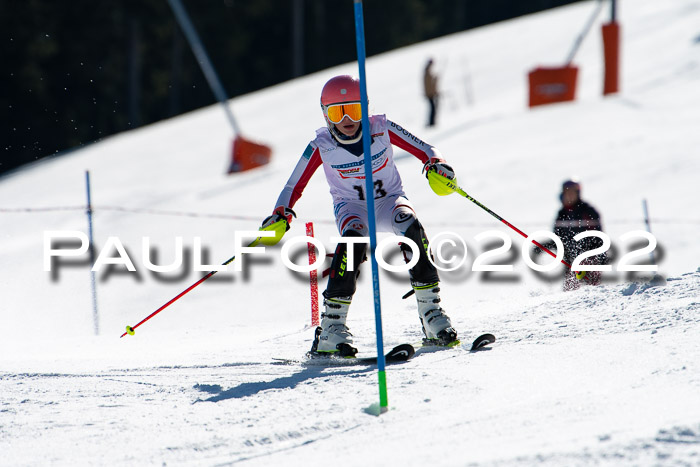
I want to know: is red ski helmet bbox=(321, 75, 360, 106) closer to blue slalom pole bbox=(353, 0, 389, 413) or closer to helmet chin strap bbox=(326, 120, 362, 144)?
helmet chin strap bbox=(326, 120, 362, 144)

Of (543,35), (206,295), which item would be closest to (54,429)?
(206,295)

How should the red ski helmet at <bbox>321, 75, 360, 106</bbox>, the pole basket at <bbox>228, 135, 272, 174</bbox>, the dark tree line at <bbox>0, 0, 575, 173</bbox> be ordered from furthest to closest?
the dark tree line at <bbox>0, 0, 575, 173</bbox> < the pole basket at <bbox>228, 135, 272, 174</bbox> < the red ski helmet at <bbox>321, 75, 360, 106</bbox>

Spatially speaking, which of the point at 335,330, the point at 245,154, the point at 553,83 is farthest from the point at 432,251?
the point at 245,154

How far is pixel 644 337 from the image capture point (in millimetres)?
4668

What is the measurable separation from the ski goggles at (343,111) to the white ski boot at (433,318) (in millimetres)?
1084

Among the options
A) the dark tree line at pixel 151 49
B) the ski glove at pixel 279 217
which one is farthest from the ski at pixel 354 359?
the dark tree line at pixel 151 49

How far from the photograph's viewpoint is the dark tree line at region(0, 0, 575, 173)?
120 feet

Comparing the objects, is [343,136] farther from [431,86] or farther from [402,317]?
[431,86]

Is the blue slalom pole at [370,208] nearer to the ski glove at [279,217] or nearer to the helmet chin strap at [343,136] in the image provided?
the helmet chin strap at [343,136]

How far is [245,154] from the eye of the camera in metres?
19.0

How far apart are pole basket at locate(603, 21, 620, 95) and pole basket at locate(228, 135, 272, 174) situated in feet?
24.2

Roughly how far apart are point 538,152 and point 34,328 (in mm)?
8701

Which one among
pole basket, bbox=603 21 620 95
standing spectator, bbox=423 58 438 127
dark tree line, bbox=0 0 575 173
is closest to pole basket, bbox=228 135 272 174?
standing spectator, bbox=423 58 438 127

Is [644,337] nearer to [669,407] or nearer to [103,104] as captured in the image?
[669,407]
